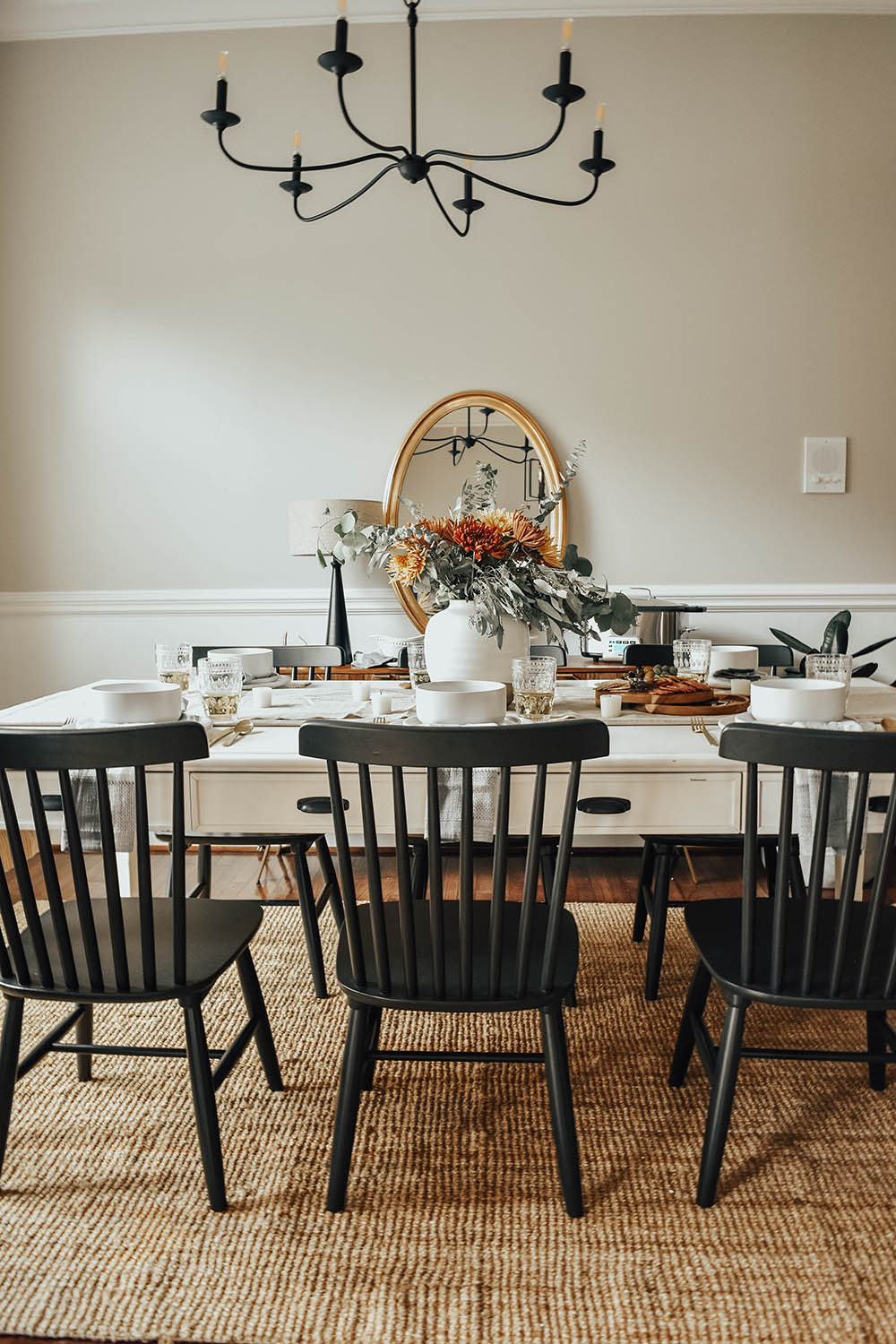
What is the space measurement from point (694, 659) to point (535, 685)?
1.70ft

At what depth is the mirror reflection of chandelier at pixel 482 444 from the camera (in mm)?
Answer: 4004

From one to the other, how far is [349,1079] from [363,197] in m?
3.54

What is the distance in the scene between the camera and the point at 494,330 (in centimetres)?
399

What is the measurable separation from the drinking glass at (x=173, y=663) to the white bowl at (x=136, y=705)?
40 centimetres

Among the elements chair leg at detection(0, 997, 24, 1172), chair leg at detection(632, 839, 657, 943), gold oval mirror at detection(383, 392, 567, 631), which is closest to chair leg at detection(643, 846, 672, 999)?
chair leg at detection(632, 839, 657, 943)

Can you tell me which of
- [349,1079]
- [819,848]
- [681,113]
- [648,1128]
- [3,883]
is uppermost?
[681,113]

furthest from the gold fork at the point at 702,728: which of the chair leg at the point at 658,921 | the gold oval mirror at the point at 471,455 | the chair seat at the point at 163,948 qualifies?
the gold oval mirror at the point at 471,455

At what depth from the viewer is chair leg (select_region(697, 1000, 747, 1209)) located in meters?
1.50

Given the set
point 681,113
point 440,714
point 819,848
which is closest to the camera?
point 819,848

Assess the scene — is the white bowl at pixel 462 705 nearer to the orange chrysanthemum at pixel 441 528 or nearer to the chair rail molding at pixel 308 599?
the orange chrysanthemum at pixel 441 528

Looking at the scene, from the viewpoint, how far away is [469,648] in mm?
2068

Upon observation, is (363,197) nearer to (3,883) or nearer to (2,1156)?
(3,883)

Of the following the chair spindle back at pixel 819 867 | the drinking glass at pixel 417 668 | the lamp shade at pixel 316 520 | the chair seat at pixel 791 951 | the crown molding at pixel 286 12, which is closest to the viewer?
the chair spindle back at pixel 819 867

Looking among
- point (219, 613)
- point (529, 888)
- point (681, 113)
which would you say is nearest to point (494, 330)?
point (681, 113)
